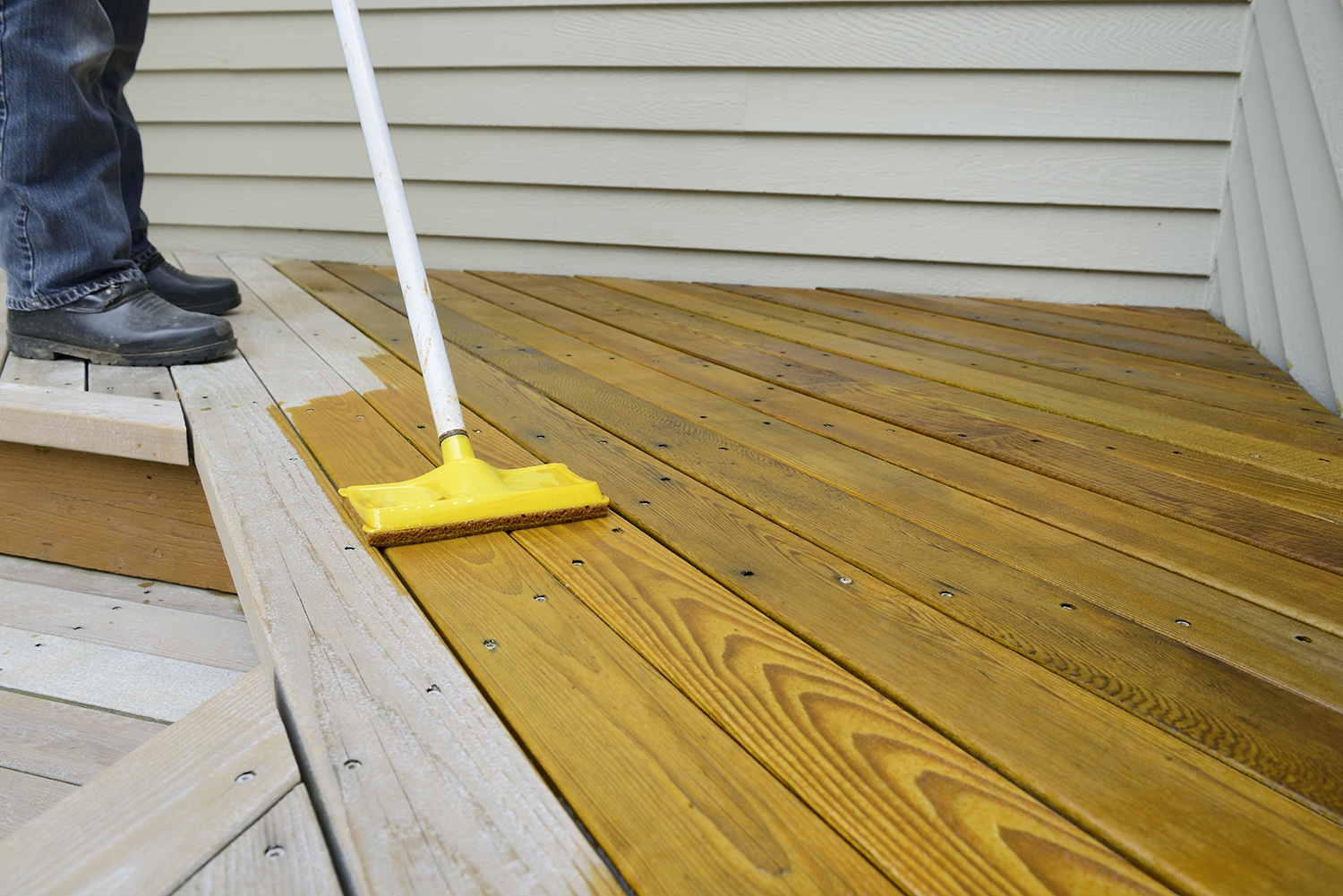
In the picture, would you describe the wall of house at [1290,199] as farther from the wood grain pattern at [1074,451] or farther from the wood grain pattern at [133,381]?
the wood grain pattern at [133,381]

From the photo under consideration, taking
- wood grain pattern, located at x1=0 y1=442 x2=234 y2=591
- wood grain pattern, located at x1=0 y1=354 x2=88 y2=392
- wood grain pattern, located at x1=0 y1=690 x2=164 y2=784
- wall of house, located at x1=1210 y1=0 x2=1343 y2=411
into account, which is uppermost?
wall of house, located at x1=1210 y1=0 x2=1343 y2=411

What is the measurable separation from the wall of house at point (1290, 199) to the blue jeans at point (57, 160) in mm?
1823

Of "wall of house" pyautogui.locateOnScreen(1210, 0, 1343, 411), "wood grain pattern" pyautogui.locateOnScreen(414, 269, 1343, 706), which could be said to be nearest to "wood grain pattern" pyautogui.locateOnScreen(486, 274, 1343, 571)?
"wood grain pattern" pyautogui.locateOnScreen(414, 269, 1343, 706)

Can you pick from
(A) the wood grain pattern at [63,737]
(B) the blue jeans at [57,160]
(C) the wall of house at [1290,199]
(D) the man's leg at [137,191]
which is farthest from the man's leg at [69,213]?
(C) the wall of house at [1290,199]

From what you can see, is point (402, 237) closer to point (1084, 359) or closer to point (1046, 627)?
point (1046, 627)

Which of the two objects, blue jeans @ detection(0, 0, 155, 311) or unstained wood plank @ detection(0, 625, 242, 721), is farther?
blue jeans @ detection(0, 0, 155, 311)

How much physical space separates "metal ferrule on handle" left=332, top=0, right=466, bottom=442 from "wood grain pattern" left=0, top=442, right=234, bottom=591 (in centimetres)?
37

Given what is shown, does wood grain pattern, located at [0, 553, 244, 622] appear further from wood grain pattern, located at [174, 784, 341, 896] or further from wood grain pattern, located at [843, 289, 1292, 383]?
wood grain pattern, located at [843, 289, 1292, 383]

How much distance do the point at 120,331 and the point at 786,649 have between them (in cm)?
120

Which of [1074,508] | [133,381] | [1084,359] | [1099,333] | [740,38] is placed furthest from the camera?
[740,38]

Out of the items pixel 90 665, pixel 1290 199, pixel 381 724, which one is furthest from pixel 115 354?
pixel 1290 199

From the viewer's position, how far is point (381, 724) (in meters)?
0.64

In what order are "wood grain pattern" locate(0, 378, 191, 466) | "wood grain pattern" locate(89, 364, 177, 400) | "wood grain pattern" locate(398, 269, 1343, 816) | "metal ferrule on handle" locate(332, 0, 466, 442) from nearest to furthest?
"wood grain pattern" locate(398, 269, 1343, 816)
"metal ferrule on handle" locate(332, 0, 466, 442)
"wood grain pattern" locate(0, 378, 191, 466)
"wood grain pattern" locate(89, 364, 177, 400)

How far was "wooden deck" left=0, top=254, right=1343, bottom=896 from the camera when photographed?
21.4 inches
